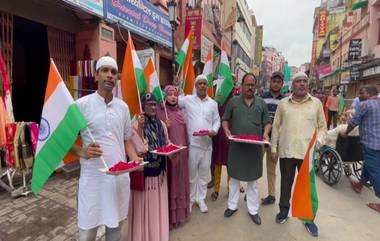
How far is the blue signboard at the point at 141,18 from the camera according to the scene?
20.0 ft

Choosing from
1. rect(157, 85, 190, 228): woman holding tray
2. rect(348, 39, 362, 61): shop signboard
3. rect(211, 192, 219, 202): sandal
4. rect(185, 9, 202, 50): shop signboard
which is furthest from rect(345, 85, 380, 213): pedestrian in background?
rect(348, 39, 362, 61): shop signboard

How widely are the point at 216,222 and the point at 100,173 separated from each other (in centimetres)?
198

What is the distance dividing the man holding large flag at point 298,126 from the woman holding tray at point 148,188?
5.41 ft

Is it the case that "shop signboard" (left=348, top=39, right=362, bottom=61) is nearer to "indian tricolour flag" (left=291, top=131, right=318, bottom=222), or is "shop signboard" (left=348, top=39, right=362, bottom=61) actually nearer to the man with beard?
the man with beard

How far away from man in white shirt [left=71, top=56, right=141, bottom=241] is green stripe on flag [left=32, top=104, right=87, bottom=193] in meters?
0.10

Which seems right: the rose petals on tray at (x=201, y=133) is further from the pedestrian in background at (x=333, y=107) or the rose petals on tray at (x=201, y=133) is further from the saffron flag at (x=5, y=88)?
the pedestrian in background at (x=333, y=107)

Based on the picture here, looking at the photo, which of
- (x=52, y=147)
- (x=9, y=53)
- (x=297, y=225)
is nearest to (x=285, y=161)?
(x=297, y=225)

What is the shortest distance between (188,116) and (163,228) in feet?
5.07

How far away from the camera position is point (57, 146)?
6.09 feet

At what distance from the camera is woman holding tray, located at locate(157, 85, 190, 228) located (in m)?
2.97

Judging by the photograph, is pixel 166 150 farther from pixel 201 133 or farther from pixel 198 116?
pixel 198 116

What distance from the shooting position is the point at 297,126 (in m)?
3.08

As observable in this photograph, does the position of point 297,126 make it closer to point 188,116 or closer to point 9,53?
point 188,116

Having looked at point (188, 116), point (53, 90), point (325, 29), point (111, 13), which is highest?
point (325, 29)
